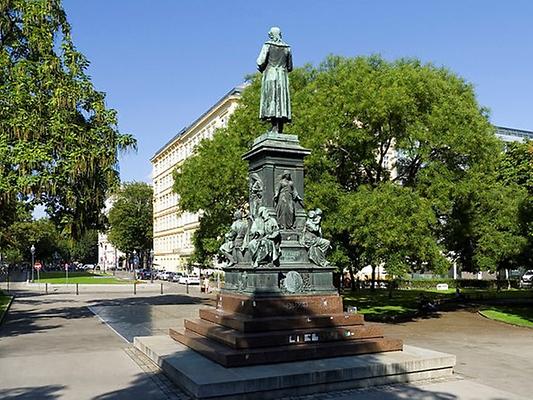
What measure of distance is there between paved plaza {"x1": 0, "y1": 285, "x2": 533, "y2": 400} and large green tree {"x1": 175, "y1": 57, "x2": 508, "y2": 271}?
13.3ft

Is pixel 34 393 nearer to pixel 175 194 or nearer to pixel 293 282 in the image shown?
pixel 293 282

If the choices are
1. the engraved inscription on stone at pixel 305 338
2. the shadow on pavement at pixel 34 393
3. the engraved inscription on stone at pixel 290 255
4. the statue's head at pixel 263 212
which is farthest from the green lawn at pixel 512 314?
the shadow on pavement at pixel 34 393

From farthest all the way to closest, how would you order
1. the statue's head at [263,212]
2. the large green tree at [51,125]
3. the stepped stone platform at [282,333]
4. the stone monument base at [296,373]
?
the large green tree at [51,125], the statue's head at [263,212], the stepped stone platform at [282,333], the stone monument base at [296,373]

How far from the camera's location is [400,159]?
90.8 feet

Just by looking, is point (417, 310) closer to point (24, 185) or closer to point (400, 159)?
point (400, 159)

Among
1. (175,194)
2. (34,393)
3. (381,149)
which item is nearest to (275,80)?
(34,393)

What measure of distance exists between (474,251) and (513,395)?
64.7ft

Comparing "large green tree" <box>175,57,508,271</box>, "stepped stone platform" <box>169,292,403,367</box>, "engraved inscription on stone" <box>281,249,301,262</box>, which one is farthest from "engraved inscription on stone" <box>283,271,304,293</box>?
"large green tree" <box>175,57,508,271</box>

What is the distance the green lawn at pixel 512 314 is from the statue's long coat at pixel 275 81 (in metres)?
14.2

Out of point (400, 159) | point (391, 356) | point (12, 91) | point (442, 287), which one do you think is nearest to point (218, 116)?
point (442, 287)

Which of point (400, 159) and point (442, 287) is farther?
point (442, 287)

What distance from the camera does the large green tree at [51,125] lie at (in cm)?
1953

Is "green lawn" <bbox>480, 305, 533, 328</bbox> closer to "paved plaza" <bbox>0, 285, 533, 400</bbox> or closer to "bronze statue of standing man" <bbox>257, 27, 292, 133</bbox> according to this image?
Answer: "paved plaza" <bbox>0, 285, 533, 400</bbox>

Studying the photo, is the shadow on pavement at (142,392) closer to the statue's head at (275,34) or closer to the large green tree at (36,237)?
the statue's head at (275,34)
